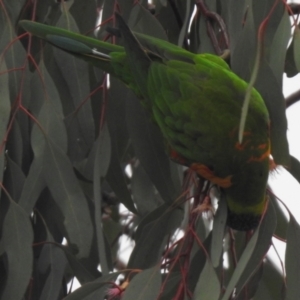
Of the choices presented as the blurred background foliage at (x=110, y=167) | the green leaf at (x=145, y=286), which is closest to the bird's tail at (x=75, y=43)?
the blurred background foliage at (x=110, y=167)

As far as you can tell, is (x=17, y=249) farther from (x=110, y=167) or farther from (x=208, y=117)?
(x=208, y=117)

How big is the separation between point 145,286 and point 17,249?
1.00ft

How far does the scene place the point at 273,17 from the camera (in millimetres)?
1525

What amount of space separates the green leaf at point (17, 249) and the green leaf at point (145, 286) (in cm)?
25

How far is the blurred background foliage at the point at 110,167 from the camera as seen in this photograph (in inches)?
55.0

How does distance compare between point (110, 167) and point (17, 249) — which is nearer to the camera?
point (17, 249)

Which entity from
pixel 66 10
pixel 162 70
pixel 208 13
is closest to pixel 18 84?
pixel 66 10

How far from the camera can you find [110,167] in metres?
1.73

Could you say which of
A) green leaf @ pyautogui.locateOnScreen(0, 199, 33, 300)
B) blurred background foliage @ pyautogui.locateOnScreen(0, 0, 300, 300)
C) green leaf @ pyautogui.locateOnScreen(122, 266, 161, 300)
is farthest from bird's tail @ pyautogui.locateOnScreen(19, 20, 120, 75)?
green leaf @ pyautogui.locateOnScreen(122, 266, 161, 300)

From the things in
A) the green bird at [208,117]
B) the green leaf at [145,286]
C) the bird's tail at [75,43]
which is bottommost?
the green leaf at [145,286]

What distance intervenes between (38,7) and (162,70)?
46cm

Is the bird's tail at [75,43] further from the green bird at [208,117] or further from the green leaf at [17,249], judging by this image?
the green leaf at [17,249]

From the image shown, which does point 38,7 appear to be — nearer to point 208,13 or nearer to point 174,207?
point 208,13

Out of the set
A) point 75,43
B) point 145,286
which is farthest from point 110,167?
point 145,286
